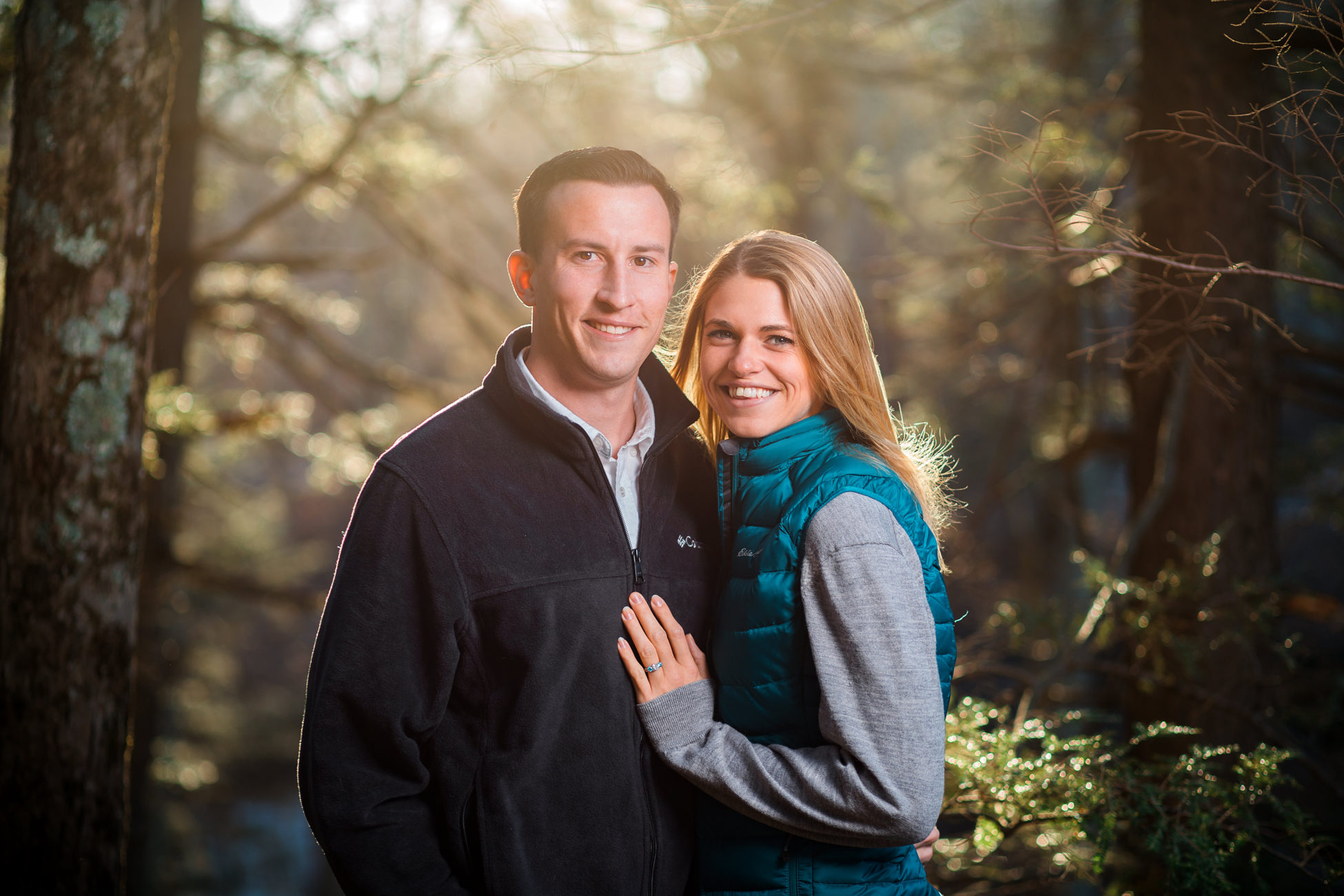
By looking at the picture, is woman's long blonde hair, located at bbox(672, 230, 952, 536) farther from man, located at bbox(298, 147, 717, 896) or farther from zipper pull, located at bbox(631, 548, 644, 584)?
zipper pull, located at bbox(631, 548, 644, 584)

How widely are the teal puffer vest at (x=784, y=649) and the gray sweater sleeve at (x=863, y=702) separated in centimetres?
6

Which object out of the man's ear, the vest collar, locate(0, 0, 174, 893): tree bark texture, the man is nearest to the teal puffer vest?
the vest collar

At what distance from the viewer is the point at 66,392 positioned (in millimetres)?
2764

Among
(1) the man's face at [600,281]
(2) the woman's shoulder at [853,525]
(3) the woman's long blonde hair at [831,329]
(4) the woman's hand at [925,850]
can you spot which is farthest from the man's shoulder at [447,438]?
(4) the woman's hand at [925,850]

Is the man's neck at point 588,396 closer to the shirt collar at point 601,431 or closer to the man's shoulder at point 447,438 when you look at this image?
the shirt collar at point 601,431

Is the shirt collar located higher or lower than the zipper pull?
higher

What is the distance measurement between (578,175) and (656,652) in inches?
50.4

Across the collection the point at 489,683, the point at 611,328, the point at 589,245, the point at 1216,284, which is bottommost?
the point at 489,683

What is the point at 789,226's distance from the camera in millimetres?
7098

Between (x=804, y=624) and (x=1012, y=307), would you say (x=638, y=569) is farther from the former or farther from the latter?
(x=1012, y=307)

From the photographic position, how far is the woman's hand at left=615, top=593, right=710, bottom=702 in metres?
2.23

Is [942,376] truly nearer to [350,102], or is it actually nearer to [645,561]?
[350,102]

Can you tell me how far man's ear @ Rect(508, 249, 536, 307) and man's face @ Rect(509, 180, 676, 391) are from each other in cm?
5

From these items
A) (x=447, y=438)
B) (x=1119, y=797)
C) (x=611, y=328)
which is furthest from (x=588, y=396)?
(x=1119, y=797)
